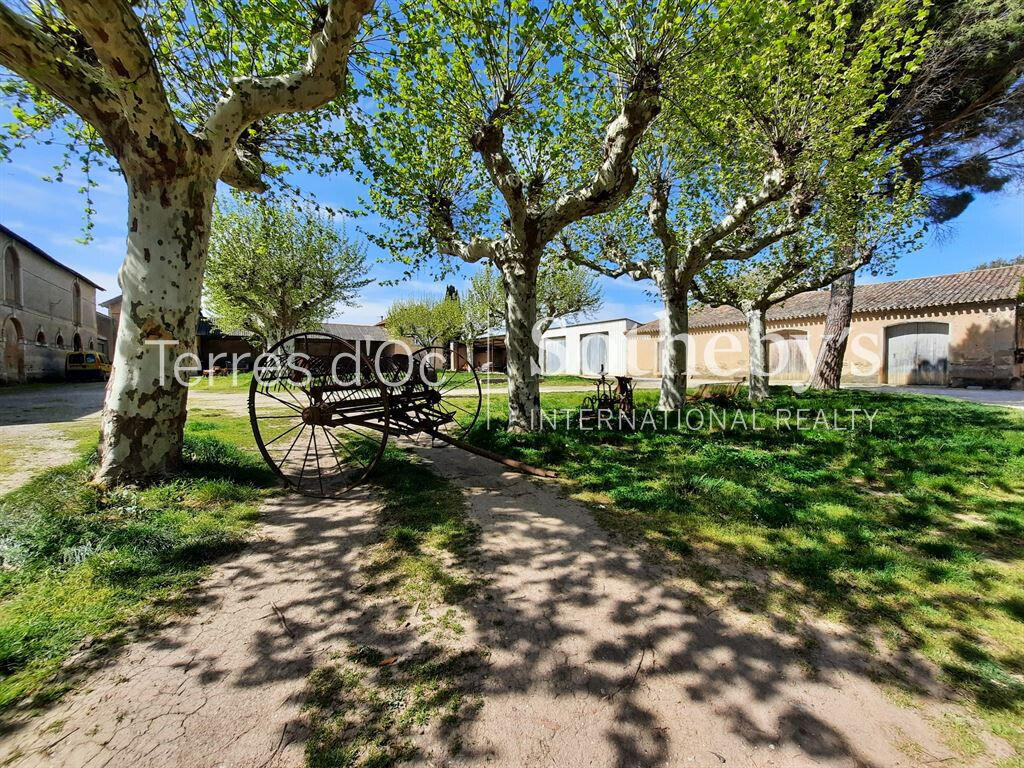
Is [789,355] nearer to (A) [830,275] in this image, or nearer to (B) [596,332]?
(A) [830,275]

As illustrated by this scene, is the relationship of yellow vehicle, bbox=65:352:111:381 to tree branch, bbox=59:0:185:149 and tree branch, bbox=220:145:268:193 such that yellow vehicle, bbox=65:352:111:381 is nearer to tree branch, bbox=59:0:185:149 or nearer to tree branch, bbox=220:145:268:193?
tree branch, bbox=220:145:268:193

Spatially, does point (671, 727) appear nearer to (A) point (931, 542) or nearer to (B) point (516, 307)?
(A) point (931, 542)

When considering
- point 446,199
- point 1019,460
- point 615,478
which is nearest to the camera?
point 615,478

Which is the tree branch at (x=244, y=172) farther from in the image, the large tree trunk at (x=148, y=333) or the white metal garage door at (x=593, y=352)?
the white metal garage door at (x=593, y=352)

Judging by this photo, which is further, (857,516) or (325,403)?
(325,403)

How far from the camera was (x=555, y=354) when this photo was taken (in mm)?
38031

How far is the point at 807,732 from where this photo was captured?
5.50 feet

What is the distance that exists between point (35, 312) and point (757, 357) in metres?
33.6

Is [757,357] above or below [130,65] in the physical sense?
below

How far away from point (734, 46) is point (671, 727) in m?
7.42

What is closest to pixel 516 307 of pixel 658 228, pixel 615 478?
pixel 615 478

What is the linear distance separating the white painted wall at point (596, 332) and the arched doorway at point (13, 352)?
2844 centimetres

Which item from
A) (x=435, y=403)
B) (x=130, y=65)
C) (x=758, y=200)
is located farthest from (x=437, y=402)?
(x=758, y=200)

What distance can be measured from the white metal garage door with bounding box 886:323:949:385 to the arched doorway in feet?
130
